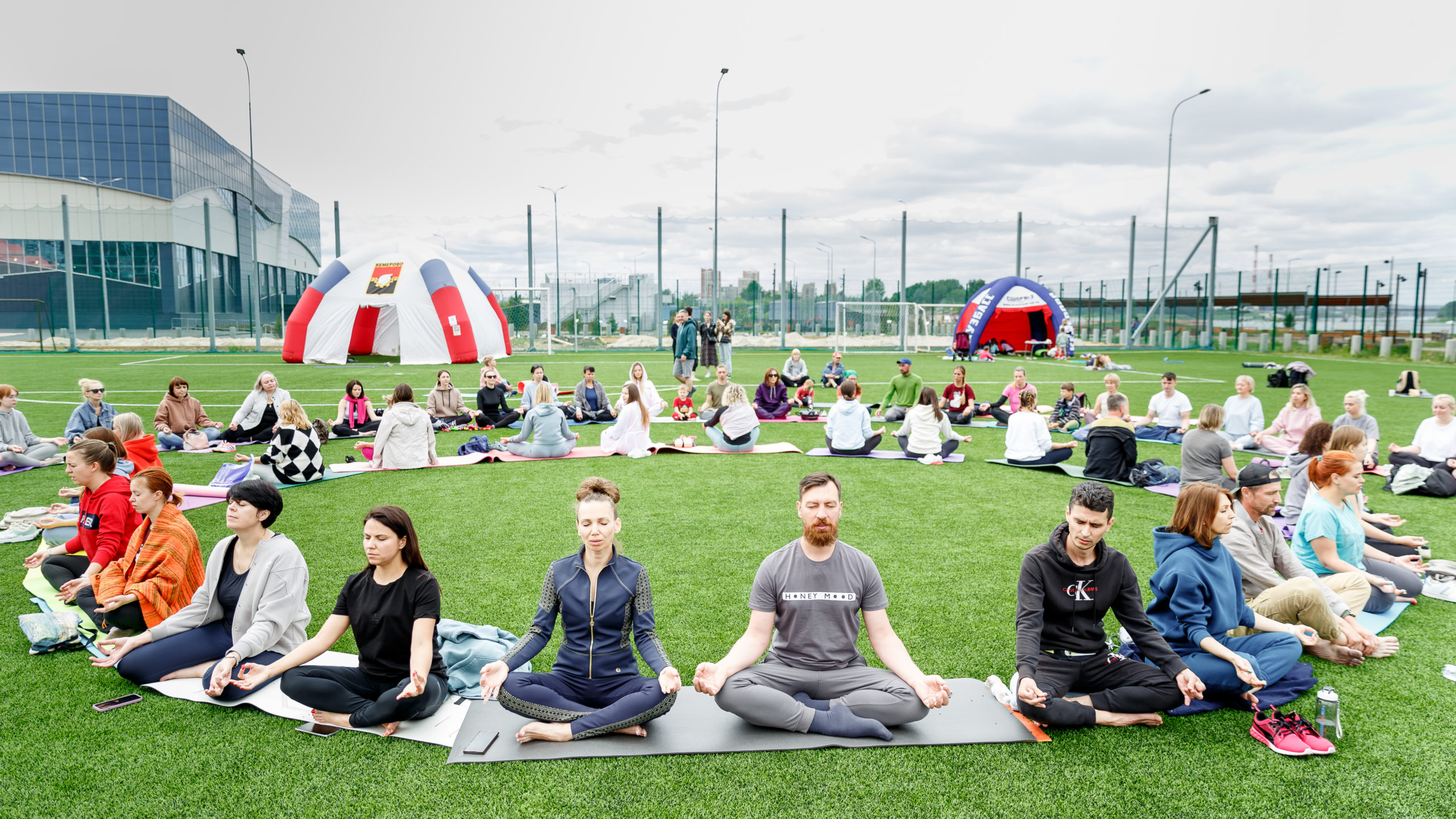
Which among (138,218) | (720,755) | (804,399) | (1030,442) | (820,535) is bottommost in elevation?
(720,755)

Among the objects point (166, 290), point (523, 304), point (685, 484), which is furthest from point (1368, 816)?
point (166, 290)

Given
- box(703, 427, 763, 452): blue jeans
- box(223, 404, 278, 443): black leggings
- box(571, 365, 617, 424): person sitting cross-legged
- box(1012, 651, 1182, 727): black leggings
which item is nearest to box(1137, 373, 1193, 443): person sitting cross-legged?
box(703, 427, 763, 452): blue jeans

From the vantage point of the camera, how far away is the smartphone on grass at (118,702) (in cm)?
405

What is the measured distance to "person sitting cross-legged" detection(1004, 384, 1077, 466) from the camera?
34.0 ft

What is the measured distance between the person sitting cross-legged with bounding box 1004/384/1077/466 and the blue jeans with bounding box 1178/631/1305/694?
20.1 ft

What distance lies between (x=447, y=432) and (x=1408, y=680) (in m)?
12.5

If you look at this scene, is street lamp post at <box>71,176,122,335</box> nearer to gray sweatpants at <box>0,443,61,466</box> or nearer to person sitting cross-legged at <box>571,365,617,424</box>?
gray sweatpants at <box>0,443,61,466</box>

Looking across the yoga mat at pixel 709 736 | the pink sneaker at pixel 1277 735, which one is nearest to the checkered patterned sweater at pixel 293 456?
the yoga mat at pixel 709 736

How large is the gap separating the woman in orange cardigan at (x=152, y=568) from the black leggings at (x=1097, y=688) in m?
4.64

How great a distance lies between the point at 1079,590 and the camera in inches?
154

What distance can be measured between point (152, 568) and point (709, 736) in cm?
335

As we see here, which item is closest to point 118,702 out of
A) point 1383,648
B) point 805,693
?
point 805,693

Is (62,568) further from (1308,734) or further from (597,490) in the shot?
(1308,734)

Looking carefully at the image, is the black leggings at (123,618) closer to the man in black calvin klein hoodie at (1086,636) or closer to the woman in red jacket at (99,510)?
the woman in red jacket at (99,510)
